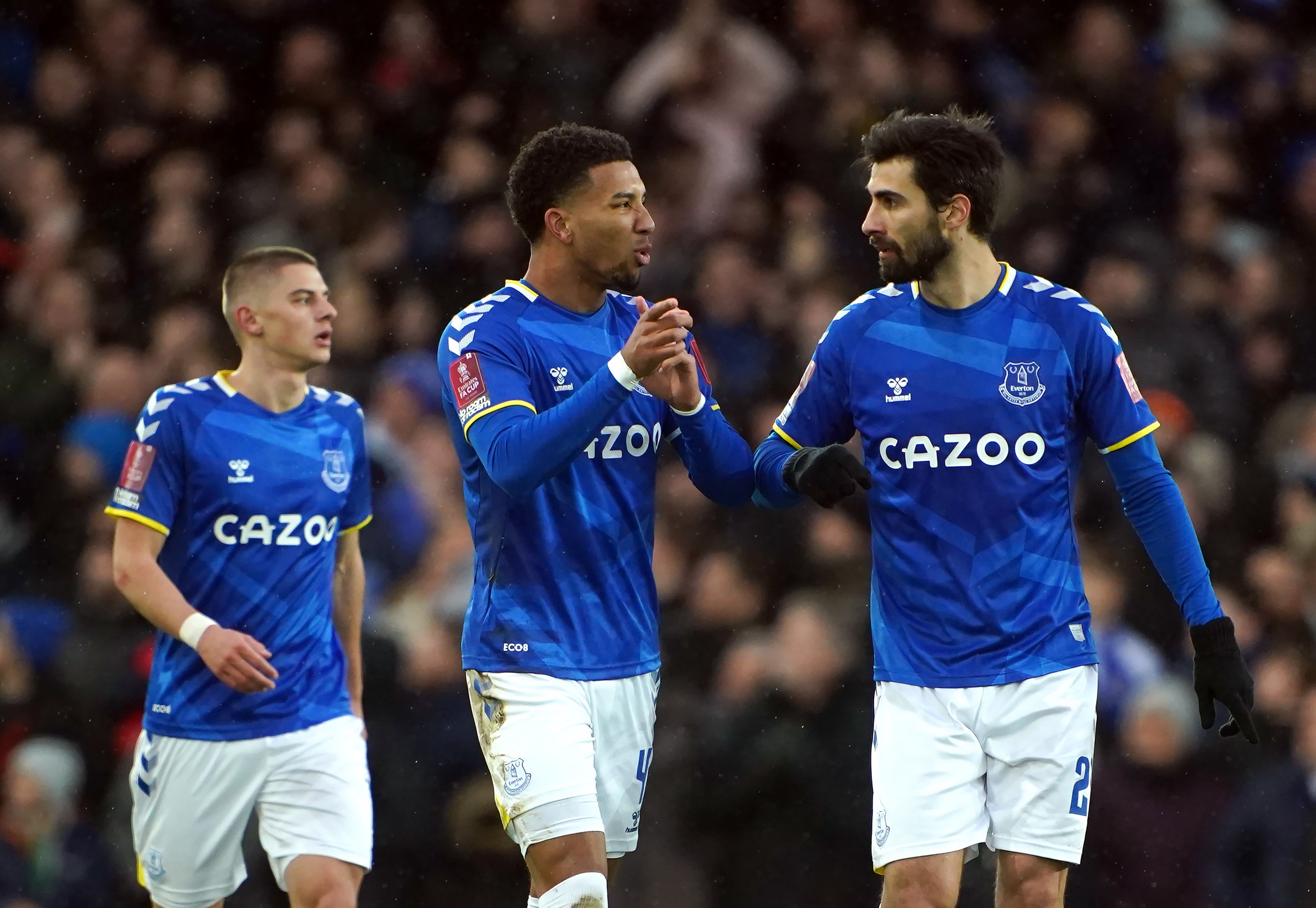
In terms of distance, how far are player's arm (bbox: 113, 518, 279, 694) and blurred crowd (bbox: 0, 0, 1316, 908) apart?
1.74 metres

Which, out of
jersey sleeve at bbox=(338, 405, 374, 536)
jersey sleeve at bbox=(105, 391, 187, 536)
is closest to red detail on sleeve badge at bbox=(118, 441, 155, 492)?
jersey sleeve at bbox=(105, 391, 187, 536)

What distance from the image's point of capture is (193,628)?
4.34 meters

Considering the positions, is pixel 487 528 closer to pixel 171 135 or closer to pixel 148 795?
pixel 148 795

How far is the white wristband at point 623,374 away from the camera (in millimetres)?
3326

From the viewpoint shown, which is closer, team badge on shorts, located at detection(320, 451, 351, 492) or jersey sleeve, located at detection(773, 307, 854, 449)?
jersey sleeve, located at detection(773, 307, 854, 449)

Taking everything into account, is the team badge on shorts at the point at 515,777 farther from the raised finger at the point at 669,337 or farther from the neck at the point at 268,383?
the neck at the point at 268,383

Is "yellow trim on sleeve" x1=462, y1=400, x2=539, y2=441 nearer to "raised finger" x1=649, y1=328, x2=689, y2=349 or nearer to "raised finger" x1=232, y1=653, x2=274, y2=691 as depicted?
"raised finger" x1=649, y1=328, x2=689, y2=349

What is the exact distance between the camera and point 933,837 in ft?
11.3

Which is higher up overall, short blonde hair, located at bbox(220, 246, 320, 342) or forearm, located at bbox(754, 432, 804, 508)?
short blonde hair, located at bbox(220, 246, 320, 342)

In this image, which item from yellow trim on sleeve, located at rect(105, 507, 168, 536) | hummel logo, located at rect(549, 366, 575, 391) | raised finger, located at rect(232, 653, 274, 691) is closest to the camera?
hummel logo, located at rect(549, 366, 575, 391)

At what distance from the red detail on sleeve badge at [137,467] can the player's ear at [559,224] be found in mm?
1517

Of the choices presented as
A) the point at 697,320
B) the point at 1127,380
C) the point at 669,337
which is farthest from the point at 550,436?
the point at 697,320

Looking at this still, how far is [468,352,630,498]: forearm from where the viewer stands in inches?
131

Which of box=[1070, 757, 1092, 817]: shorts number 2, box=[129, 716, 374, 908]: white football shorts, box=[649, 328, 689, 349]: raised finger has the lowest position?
box=[129, 716, 374, 908]: white football shorts
